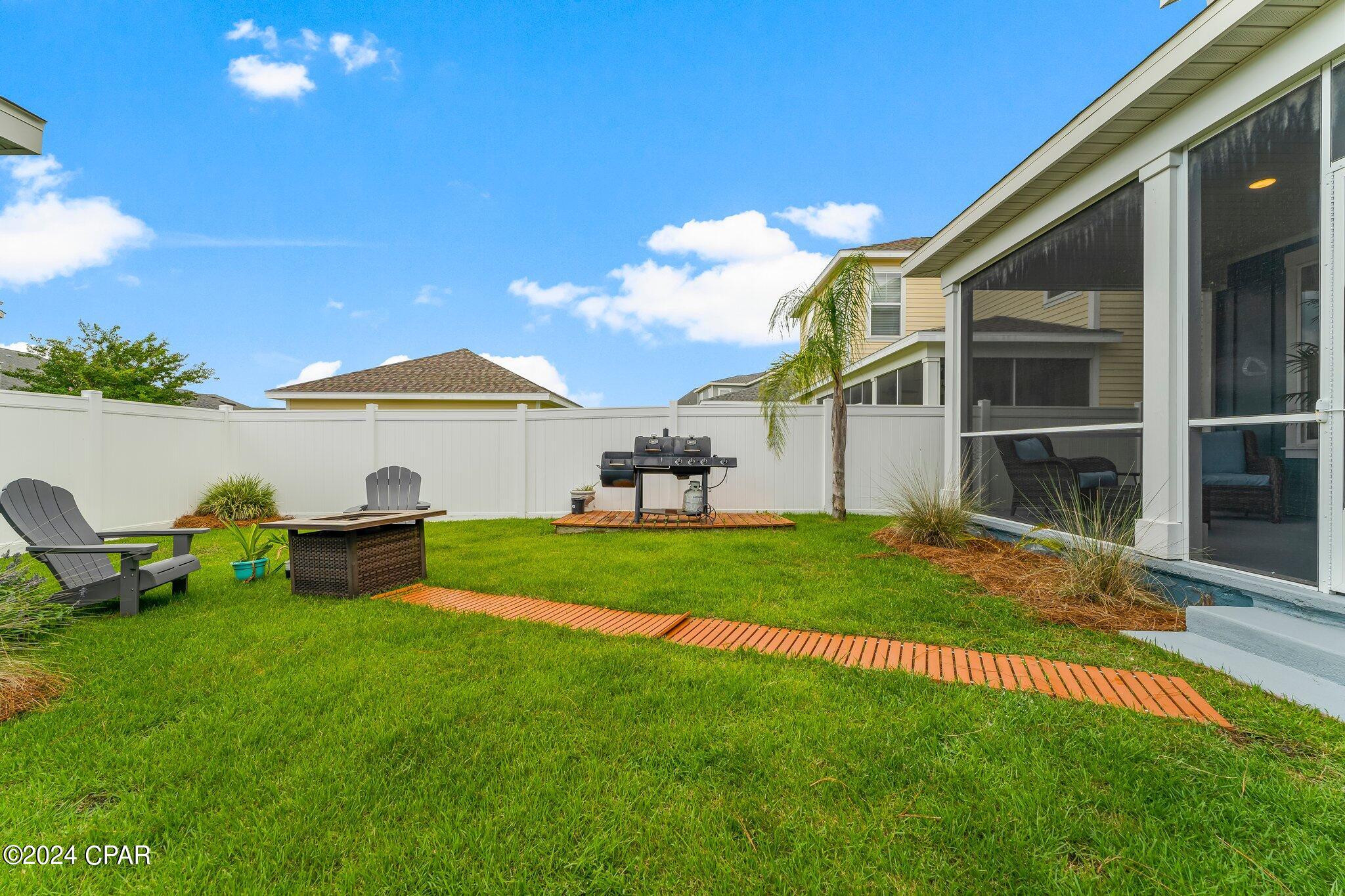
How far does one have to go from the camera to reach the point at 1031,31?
7875 millimetres

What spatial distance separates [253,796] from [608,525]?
536 cm

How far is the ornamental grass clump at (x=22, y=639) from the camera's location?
2.34 meters

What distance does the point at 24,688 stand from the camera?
94.0 inches

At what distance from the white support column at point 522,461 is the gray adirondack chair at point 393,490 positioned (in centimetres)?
223

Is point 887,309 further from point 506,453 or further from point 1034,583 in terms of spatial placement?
point 1034,583

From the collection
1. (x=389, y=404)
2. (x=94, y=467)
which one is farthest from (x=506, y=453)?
(x=389, y=404)

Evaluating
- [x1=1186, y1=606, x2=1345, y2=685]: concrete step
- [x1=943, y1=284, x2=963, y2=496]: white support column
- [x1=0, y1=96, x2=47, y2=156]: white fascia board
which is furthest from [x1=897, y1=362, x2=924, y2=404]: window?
[x1=0, y1=96, x2=47, y2=156]: white fascia board

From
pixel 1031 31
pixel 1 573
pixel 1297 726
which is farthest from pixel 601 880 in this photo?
pixel 1031 31

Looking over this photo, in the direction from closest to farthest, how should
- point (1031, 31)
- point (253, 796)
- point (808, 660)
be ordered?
point (253, 796), point (808, 660), point (1031, 31)

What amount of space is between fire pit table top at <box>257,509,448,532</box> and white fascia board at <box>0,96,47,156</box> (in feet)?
12.2

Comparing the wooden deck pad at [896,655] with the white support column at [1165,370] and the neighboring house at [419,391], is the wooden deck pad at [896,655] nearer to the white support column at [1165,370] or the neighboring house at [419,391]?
the white support column at [1165,370]

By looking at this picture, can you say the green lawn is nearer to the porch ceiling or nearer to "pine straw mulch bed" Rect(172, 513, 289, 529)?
the porch ceiling

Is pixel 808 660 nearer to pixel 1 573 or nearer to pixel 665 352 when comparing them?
pixel 1 573

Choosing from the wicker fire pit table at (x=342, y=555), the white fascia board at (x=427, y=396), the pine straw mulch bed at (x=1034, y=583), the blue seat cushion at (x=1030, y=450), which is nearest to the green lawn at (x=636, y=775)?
the pine straw mulch bed at (x=1034, y=583)
